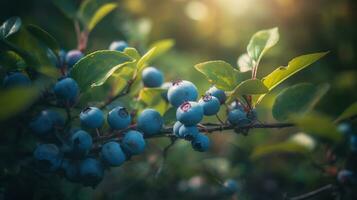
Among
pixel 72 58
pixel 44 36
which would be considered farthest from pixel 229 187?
pixel 44 36

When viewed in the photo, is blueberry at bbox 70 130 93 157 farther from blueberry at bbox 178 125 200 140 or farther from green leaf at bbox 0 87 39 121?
green leaf at bbox 0 87 39 121

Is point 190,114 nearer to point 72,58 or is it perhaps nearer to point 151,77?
point 151,77

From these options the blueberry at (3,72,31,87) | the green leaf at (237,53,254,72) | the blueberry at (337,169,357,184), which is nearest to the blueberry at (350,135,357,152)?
the blueberry at (337,169,357,184)

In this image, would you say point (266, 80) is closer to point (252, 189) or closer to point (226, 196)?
point (226, 196)

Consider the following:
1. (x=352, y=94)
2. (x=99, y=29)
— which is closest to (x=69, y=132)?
(x=99, y=29)

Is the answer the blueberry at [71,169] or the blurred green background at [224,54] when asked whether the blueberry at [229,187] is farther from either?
the blueberry at [71,169]

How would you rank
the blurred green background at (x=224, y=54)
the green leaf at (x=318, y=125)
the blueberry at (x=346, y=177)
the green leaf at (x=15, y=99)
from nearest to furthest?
the green leaf at (x=15, y=99)
the green leaf at (x=318, y=125)
the blueberry at (x=346, y=177)
the blurred green background at (x=224, y=54)

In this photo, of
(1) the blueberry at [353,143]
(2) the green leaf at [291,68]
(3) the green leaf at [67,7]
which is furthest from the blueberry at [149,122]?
(1) the blueberry at [353,143]
